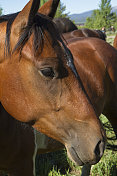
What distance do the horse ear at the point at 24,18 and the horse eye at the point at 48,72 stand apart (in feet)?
0.97

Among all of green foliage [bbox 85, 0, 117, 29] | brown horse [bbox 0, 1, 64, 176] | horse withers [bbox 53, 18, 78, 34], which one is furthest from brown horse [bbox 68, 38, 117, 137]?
green foliage [bbox 85, 0, 117, 29]

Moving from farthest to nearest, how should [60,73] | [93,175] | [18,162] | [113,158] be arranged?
[113,158] → [93,175] → [18,162] → [60,73]

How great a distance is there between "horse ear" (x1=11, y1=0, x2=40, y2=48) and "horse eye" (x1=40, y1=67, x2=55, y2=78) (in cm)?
30

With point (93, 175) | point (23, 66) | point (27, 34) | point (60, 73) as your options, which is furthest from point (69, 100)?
point (93, 175)

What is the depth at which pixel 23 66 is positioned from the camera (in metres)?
1.29

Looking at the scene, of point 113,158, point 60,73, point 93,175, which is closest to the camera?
point 60,73

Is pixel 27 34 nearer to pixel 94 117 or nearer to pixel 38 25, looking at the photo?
pixel 38 25

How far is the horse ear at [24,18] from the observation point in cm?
120

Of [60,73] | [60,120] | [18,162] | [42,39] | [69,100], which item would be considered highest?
[42,39]

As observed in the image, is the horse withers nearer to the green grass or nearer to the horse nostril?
the green grass

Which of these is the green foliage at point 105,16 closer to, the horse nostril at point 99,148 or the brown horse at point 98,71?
the brown horse at point 98,71

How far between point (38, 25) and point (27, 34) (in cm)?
10

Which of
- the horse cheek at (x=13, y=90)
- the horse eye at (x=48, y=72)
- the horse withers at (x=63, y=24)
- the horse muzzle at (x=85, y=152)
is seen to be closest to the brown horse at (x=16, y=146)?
the horse cheek at (x=13, y=90)

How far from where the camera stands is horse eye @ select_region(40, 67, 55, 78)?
1239 mm
